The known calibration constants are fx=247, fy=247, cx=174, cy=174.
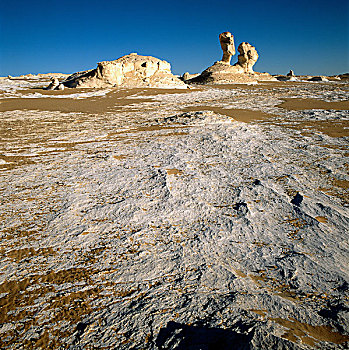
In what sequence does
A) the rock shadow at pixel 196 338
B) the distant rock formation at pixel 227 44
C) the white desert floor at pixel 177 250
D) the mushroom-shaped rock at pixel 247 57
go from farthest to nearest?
1. the mushroom-shaped rock at pixel 247 57
2. the distant rock formation at pixel 227 44
3. the white desert floor at pixel 177 250
4. the rock shadow at pixel 196 338

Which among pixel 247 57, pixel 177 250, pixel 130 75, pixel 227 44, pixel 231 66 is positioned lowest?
pixel 177 250

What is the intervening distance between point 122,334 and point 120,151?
14.1 ft

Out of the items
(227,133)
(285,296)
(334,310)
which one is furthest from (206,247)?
(227,133)

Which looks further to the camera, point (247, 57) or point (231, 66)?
point (247, 57)

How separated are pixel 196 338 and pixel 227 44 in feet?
145

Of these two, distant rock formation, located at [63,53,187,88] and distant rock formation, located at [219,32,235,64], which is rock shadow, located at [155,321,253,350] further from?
distant rock formation, located at [219,32,235,64]

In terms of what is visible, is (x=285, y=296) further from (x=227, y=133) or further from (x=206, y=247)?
(x=227, y=133)

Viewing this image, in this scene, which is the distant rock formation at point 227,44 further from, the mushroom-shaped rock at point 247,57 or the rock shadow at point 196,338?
the rock shadow at point 196,338

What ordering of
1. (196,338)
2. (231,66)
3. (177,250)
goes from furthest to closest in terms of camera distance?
(231,66) → (177,250) → (196,338)

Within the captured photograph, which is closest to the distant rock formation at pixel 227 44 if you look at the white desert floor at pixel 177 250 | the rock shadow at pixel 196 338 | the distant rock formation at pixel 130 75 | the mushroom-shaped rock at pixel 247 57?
the mushroom-shaped rock at pixel 247 57

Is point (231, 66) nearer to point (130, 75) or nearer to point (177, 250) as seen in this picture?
point (130, 75)

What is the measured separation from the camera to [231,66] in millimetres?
39781

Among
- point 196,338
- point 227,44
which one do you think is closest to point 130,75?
point 227,44

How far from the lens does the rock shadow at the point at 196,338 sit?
134 centimetres
